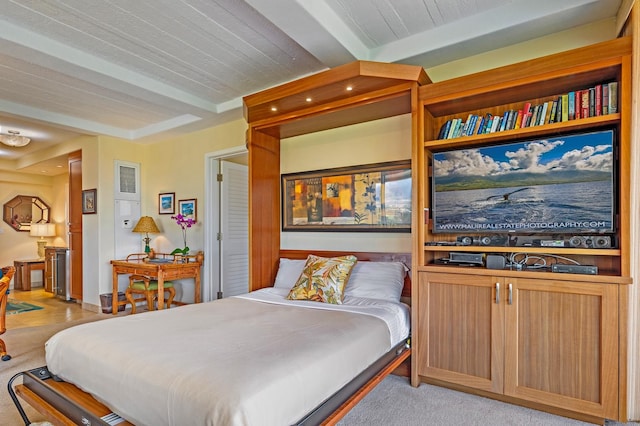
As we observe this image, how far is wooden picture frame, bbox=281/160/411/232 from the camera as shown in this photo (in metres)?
3.16

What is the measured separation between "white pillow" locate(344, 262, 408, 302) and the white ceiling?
170 centimetres

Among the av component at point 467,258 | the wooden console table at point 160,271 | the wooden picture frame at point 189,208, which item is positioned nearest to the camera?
the av component at point 467,258

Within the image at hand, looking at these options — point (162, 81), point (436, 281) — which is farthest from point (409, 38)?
point (162, 81)

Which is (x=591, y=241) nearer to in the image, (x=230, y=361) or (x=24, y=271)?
(x=230, y=361)

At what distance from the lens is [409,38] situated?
2.78 m

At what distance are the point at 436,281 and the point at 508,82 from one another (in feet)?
4.60

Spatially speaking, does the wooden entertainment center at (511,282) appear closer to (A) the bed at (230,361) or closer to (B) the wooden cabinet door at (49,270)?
(A) the bed at (230,361)

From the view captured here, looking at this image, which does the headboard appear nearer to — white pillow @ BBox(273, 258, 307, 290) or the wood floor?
white pillow @ BBox(273, 258, 307, 290)

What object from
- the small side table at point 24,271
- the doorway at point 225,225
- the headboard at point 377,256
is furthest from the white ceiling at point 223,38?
the small side table at point 24,271

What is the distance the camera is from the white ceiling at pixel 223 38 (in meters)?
2.33

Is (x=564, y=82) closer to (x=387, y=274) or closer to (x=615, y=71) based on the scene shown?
(x=615, y=71)

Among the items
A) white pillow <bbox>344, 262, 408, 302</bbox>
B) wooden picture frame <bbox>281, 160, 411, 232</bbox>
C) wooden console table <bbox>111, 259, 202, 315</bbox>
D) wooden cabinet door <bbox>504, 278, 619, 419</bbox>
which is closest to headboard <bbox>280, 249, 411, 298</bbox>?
white pillow <bbox>344, 262, 408, 302</bbox>

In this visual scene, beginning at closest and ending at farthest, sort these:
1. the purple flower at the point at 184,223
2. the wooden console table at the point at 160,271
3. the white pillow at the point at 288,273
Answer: the white pillow at the point at 288,273, the wooden console table at the point at 160,271, the purple flower at the point at 184,223

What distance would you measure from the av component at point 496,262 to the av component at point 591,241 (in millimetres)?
394
